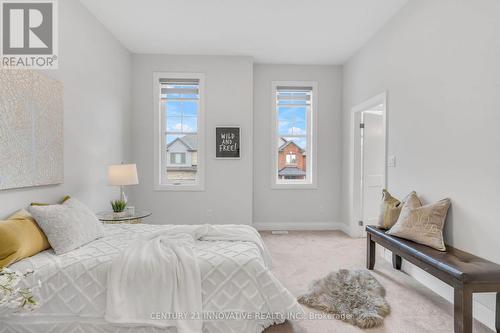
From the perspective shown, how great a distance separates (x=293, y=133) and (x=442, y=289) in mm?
3213

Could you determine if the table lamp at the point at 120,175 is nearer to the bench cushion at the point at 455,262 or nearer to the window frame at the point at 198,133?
the window frame at the point at 198,133

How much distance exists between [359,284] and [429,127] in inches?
64.5

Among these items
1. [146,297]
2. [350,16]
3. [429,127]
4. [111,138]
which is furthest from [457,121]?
[111,138]

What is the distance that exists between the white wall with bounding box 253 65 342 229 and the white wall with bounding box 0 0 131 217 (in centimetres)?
222

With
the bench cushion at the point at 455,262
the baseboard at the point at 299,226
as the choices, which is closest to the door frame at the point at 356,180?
the baseboard at the point at 299,226

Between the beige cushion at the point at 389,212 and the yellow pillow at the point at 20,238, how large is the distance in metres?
3.07

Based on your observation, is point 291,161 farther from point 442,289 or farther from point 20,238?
point 20,238

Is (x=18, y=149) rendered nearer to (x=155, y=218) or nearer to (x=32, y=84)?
(x=32, y=84)

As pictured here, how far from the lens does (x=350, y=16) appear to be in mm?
3398

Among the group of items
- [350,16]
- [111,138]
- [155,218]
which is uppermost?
[350,16]

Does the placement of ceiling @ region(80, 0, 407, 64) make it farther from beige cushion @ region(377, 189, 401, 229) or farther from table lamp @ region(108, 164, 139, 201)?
beige cushion @ region(377, 189, 401, 229)

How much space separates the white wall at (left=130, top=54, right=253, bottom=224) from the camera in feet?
15.1

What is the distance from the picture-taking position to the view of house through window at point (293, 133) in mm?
5102

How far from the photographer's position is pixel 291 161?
5.15 metres
